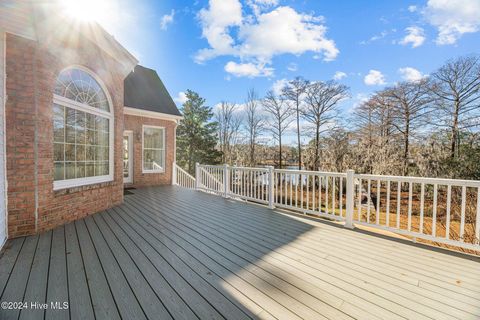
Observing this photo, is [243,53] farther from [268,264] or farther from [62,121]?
[268,264]

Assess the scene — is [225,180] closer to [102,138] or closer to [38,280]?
[102,138]

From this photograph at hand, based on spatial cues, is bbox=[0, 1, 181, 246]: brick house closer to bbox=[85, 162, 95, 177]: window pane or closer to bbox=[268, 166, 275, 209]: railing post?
Result: bbox=[85, 162, 95, 177]: window pane

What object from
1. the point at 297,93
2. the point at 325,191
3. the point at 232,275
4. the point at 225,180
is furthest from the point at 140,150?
the point at 297,93

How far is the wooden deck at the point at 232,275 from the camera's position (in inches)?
67.2

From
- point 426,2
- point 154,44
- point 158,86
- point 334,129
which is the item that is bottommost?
point 334,129

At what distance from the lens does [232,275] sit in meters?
2.21

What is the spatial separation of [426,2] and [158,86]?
11.4 metres

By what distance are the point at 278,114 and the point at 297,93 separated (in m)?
2.57

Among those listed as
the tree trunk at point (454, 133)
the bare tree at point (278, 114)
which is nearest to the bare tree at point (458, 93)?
the tree trunk at point (454, 133)

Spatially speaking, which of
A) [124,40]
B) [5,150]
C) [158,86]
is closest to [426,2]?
[124,40]

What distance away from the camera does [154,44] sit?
7988 mm

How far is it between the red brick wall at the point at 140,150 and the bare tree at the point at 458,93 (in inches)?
526

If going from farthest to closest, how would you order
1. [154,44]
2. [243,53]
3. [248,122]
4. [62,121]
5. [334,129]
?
[248,122], [334,129], [243,53], [154,44], [62,121]

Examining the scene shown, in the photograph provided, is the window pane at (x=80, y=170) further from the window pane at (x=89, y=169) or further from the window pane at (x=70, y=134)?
the window pane at (x=70, y=134)
